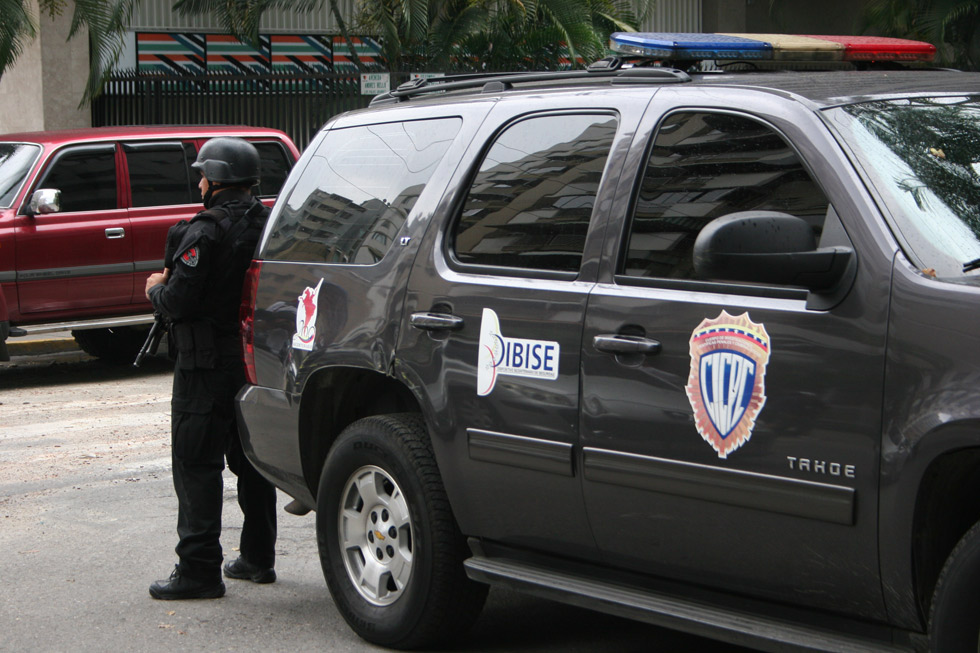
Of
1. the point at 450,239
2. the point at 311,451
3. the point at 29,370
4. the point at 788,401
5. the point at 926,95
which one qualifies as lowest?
the point at 29,370

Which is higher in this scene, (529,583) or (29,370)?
Answer: (529,583)

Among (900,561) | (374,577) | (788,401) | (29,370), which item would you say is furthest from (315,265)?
(29,370)

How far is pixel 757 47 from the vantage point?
4520 mm

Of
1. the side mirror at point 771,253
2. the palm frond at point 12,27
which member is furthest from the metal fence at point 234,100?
the side mirror at point 771,253

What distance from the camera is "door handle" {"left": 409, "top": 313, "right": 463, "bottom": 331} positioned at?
4402mm

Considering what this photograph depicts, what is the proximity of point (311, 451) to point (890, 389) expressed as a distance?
2.53 meters

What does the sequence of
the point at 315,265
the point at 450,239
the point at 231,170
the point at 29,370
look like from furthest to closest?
the point at 29,370 < the point at 231,170 < the point at 315,265 < the point at 450,239

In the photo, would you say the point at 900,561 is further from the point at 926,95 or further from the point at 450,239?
the point at 450,239

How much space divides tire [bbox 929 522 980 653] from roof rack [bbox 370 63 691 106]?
1.67 meters

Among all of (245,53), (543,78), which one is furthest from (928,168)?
(245,53)

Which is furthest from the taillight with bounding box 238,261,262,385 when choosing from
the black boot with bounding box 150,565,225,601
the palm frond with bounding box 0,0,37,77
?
the palm frond with bounding box 0,0,37,77

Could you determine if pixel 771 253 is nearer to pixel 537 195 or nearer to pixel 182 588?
pixel 537 195

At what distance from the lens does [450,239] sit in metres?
4.59

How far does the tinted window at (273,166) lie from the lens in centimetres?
1271
